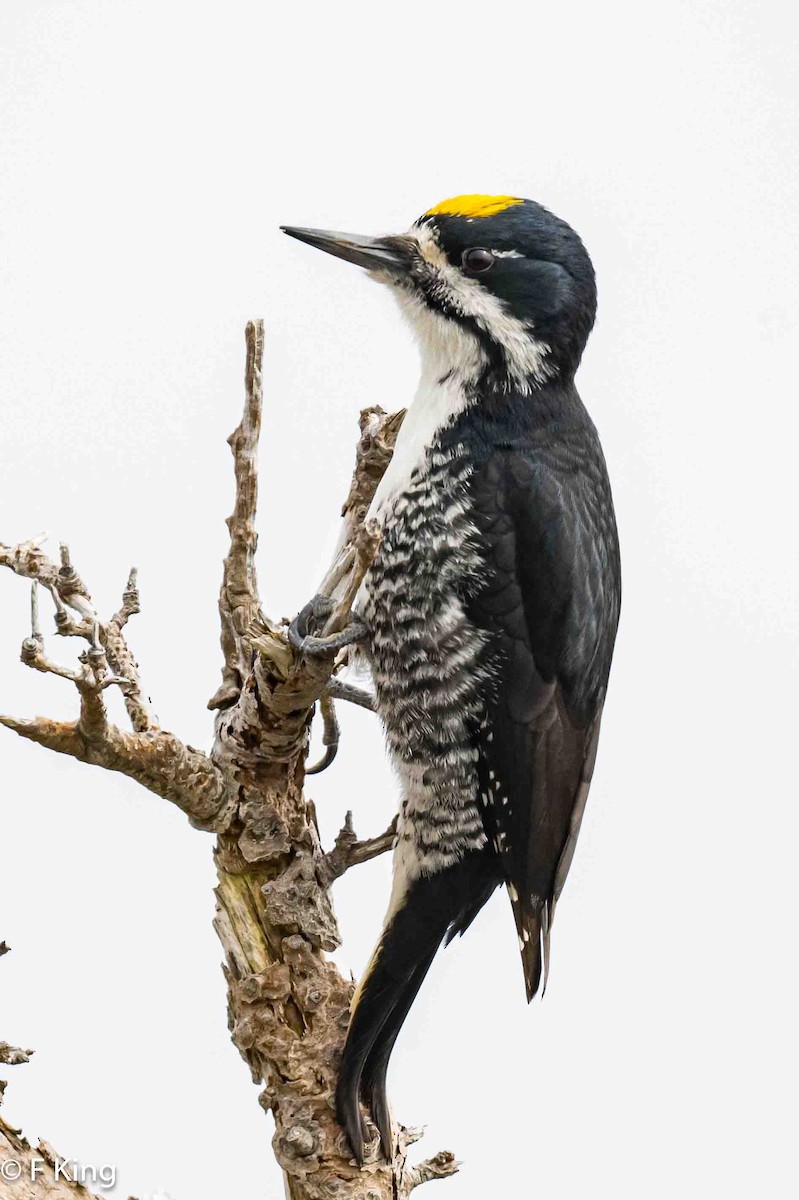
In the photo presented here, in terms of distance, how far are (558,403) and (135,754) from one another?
82 centimetres

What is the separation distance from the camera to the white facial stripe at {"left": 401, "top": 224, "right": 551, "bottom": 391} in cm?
217

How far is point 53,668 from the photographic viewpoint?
1881 millimetres

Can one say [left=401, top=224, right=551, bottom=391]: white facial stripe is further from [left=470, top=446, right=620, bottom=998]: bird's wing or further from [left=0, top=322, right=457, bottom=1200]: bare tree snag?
[left=0, top=322, right=457, bottom=1200]: bare tree snag

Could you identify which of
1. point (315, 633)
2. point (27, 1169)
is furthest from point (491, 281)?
point (27, 1169)

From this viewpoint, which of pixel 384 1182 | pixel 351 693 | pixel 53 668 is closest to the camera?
pixel 53 668

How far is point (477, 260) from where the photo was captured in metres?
2.16

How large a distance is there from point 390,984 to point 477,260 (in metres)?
1.09

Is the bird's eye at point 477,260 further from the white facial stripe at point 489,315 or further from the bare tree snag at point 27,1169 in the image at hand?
the bare tree snag at point 27,1169

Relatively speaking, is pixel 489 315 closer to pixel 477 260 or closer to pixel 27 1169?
pixel 477 260

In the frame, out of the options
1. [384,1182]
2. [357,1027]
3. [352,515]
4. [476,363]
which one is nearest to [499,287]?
[476,363]

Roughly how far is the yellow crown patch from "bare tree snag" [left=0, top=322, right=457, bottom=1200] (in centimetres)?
37

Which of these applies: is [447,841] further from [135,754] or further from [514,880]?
[135,754]

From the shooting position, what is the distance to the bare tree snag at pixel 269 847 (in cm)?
208

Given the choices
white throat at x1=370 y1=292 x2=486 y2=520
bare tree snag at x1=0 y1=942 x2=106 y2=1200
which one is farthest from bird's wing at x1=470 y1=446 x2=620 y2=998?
bare tree snag at x1=0 y1=942 x2=106 y2=1200
